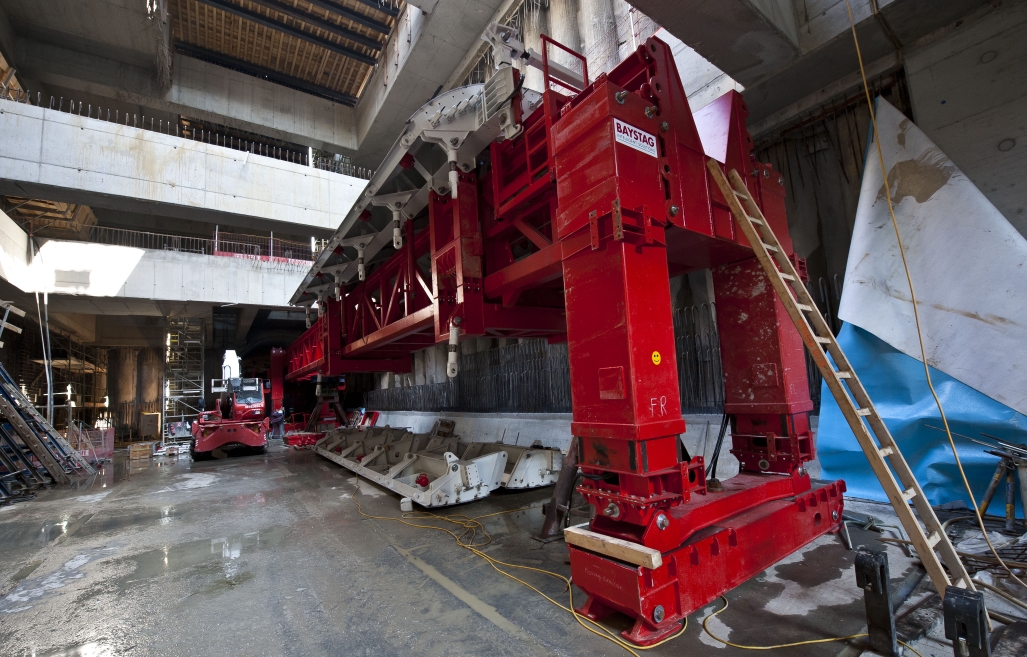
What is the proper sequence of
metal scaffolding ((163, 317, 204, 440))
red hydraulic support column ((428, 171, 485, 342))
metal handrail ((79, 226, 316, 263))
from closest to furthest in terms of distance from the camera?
red hydraulic support column ((428, 171, 485, 342)) → metal scaffolding ((163, 317, 204, 440)) → metal handrail ((79, 226, 316, 263))

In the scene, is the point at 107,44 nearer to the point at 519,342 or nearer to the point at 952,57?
the point at 519,342

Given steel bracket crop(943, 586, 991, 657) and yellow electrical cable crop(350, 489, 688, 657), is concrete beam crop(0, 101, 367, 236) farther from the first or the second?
steel bracket crop(943, 586, 991, 657)

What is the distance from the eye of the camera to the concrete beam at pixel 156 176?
11.7m

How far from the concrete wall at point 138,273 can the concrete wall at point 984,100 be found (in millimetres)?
16488

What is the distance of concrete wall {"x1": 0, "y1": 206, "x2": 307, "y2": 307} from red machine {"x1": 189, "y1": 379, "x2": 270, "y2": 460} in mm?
2963

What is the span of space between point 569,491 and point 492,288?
7.19 ft

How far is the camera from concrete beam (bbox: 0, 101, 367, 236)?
38.5ft

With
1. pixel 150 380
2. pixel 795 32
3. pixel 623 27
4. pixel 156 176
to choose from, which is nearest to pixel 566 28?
pixel 623 27

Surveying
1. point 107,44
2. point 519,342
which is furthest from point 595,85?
point 107,44

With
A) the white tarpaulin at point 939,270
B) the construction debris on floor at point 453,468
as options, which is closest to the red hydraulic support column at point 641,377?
the white tarpaulin at point 939,270

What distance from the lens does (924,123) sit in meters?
4.66

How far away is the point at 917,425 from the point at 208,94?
790 inches

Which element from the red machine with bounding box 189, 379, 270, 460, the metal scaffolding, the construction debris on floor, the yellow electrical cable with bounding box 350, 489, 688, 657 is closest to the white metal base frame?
the construction debris on floor

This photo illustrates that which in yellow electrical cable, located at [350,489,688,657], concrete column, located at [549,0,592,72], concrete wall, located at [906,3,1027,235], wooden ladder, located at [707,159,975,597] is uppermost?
concrete column, located at [549,0,592,72]
